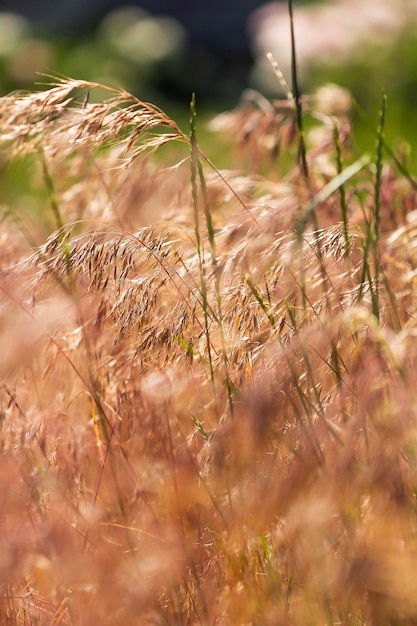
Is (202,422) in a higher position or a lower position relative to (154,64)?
higher

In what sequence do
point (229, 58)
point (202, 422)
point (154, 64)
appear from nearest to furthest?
point (202, 422) < point (154, 64) < point (229, 58)

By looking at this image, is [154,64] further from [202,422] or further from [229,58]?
[202,422]

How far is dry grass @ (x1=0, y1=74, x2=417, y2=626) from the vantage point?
38.9 inches

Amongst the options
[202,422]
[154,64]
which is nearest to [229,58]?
[154,64]

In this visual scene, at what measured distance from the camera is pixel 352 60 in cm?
660

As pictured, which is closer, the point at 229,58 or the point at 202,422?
the point at 202,422

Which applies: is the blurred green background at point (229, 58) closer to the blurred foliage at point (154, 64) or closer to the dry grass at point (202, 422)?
the blurred foliage at point (154, 64)

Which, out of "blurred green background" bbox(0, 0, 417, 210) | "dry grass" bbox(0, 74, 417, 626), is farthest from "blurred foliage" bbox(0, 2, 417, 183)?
"dry grass" bbox(0, 74, 417, 626)

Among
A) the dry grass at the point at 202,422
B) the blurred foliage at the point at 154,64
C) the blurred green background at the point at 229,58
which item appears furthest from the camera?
the blurred foliage at the point at 154,64

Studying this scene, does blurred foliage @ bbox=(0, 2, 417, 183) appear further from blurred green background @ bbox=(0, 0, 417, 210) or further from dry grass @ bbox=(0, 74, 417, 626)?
dry grass @ bbox=(0, 74, 417, 626)

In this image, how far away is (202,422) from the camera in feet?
4.67

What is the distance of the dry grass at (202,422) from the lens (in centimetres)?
99

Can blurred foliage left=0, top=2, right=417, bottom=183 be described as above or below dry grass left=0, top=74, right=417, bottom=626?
below

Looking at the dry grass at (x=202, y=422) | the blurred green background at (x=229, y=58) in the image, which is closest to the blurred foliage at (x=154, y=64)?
the blurred green background at (x=229, y=58)
